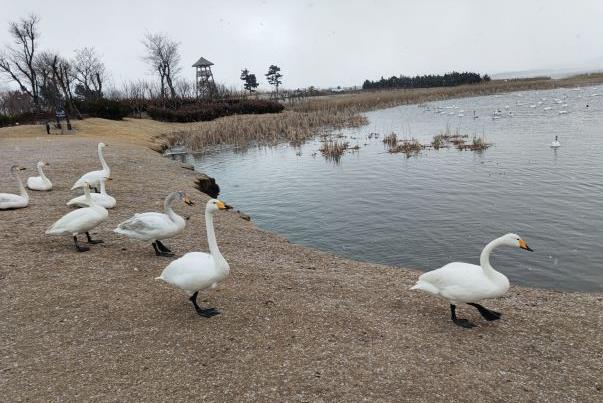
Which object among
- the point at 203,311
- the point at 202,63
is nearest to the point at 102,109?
the point at 202,63

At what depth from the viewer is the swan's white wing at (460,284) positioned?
671cm

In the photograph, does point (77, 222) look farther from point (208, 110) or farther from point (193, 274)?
point (208, 110)

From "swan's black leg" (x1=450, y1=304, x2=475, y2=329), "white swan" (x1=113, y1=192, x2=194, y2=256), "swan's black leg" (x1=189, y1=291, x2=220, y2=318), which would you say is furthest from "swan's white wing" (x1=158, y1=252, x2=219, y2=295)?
"swan's black leg" (x1=450, y1=304, x2=475, y2=329)

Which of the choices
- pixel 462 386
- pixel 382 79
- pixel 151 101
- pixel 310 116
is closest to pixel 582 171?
pixel 462 386

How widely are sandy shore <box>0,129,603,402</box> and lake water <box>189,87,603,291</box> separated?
294cm

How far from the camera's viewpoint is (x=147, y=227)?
8734 millimetres

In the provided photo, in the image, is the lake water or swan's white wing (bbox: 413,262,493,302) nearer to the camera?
swan's white wing (bbox: 413,262,493,302)

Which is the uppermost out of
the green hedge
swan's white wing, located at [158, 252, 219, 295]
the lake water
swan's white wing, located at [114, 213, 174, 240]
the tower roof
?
the tower roof

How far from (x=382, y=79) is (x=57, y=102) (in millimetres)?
110697

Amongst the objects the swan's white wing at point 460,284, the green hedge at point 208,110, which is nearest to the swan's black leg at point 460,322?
the swan's white wing at point 460,284

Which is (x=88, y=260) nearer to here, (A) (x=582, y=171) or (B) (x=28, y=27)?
(A) (x=582, y=171)

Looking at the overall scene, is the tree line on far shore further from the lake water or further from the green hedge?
the lake water

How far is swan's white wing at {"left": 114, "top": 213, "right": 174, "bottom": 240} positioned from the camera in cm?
872

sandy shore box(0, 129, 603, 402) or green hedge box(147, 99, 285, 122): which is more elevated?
green hedge box(147, 99, 285, 122)
